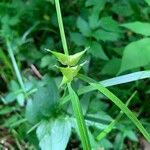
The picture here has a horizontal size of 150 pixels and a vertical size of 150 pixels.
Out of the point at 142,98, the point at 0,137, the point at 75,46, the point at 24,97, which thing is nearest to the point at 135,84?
the point at 142,98

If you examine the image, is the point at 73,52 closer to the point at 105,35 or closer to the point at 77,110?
the point at 105,35

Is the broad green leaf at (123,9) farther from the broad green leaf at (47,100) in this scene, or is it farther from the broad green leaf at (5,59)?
the broad green leaf at (47,100)

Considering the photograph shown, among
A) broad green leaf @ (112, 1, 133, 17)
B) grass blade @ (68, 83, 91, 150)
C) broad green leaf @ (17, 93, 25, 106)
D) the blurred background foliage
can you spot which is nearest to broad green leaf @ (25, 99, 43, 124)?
the blurred background foliage

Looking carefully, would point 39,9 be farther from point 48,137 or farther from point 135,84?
point 48,137

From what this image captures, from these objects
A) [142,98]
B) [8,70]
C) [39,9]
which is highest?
[39,9]

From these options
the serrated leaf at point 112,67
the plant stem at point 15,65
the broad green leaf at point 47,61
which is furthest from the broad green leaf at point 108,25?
the plant stem at point 15,65

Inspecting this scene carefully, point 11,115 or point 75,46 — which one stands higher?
point 75,46

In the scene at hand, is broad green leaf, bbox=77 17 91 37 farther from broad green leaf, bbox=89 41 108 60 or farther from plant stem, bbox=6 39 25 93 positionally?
plant stem, bbox=6 39 25 93
